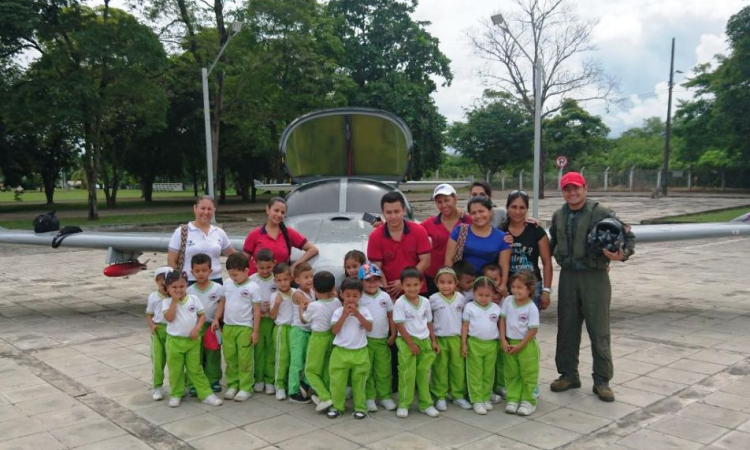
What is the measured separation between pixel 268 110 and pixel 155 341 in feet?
90.2

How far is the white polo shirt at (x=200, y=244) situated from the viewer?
566cm

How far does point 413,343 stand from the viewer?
4820 millimetres

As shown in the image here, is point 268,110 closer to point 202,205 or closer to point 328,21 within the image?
point 328,21

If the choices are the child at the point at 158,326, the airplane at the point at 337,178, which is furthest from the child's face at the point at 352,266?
the airplane at the point at 337,178

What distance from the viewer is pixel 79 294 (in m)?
11.0

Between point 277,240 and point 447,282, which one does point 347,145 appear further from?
point 447,282

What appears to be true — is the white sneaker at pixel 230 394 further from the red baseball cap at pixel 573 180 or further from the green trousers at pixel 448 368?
the red baseball cap at pixel 573 180

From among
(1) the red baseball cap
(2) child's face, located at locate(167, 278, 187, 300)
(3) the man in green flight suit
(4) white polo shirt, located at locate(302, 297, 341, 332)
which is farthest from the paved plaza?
(1) the red baseball cap

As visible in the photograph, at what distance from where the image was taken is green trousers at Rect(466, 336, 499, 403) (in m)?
4.93

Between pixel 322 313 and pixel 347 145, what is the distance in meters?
4.38

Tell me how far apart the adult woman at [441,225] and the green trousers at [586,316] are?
1.13 m

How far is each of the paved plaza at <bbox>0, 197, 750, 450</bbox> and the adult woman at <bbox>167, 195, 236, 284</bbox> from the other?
1.29 metres

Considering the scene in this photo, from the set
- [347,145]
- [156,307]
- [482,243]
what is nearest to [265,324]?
[156,307]

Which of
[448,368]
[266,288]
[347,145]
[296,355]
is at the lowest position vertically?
[448,368]
